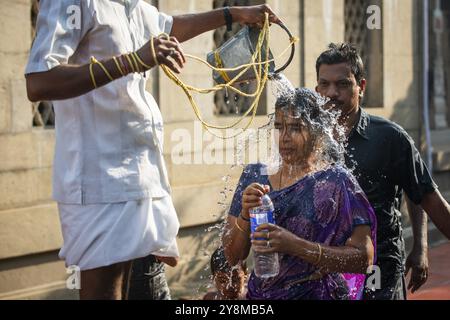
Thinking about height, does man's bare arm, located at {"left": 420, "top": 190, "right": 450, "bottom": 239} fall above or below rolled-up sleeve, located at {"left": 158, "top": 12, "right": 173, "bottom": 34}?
below

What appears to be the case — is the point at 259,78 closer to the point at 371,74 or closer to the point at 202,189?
the point at 202,189

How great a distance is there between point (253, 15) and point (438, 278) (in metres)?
6.03

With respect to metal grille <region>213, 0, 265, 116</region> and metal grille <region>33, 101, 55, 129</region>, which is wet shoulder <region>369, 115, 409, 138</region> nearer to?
metal grille <region>33, 101, 55, 129</region>

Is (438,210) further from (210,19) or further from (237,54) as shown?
(210,19)

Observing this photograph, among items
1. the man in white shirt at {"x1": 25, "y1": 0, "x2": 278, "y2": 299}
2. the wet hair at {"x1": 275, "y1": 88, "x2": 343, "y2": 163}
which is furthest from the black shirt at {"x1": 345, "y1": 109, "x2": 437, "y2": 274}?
the man in white shirt at {"x1": 25, "y1": 0, "x2": 278, "y2": 299}

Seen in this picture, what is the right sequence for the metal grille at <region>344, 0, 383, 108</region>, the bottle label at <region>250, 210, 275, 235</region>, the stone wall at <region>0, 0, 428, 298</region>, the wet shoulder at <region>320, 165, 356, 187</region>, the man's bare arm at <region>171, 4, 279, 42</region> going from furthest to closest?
the metal grille at <region>344, 0, 383, 108</region> < the stone wall at <region>0, 0, 428, 298</region> < the man's bare arm at <region>171, 4, 279, 42</region> < the wet shoulder at <region>320, 165, 356, 187</region> < the bottle label at <region>250, 210, 275, 235</region>

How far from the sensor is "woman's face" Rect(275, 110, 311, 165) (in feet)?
12.0

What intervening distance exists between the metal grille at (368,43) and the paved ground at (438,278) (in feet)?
6.64

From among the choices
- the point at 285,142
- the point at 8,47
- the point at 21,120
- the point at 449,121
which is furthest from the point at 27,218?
the point at 449,121

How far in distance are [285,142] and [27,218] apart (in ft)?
12.5

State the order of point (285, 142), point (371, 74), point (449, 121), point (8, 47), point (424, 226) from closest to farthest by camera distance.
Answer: point (285, 142) → point (424, 226) → point (8, 47) → point (371, 74) → point (449, 121)

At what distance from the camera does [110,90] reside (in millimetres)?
3396

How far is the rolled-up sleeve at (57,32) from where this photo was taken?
322 centimetres

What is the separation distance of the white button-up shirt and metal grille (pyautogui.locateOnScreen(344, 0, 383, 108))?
827 cm
